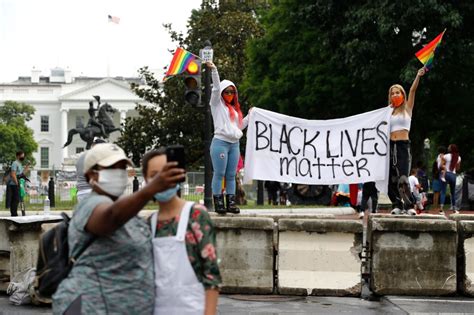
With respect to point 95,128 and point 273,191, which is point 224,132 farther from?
point 95,128

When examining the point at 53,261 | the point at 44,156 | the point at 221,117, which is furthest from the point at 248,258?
the point at 44,156

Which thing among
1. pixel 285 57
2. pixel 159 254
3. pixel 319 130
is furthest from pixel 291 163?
pixel 285 57

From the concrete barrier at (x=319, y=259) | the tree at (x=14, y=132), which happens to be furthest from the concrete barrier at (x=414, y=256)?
the tree at (x=14, y=132)

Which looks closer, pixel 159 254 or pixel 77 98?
pixel 159 254

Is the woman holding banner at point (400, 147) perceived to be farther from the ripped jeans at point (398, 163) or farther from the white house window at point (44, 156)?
the white house window at point (44, 156)

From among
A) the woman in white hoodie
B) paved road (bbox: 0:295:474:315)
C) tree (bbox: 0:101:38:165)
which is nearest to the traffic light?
the woman in white hoodie

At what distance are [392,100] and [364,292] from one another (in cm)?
234

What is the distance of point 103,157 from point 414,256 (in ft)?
21.7

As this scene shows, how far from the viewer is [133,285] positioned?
14.9 ft

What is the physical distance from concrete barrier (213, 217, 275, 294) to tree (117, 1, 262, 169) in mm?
32501

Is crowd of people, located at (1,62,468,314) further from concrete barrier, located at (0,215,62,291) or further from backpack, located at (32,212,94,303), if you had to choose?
concrete barrier, located at (0,215,62,291)

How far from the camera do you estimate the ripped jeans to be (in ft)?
38.3

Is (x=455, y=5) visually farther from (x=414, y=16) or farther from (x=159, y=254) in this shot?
(x=159, y=254)

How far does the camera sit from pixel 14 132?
11475 cm
